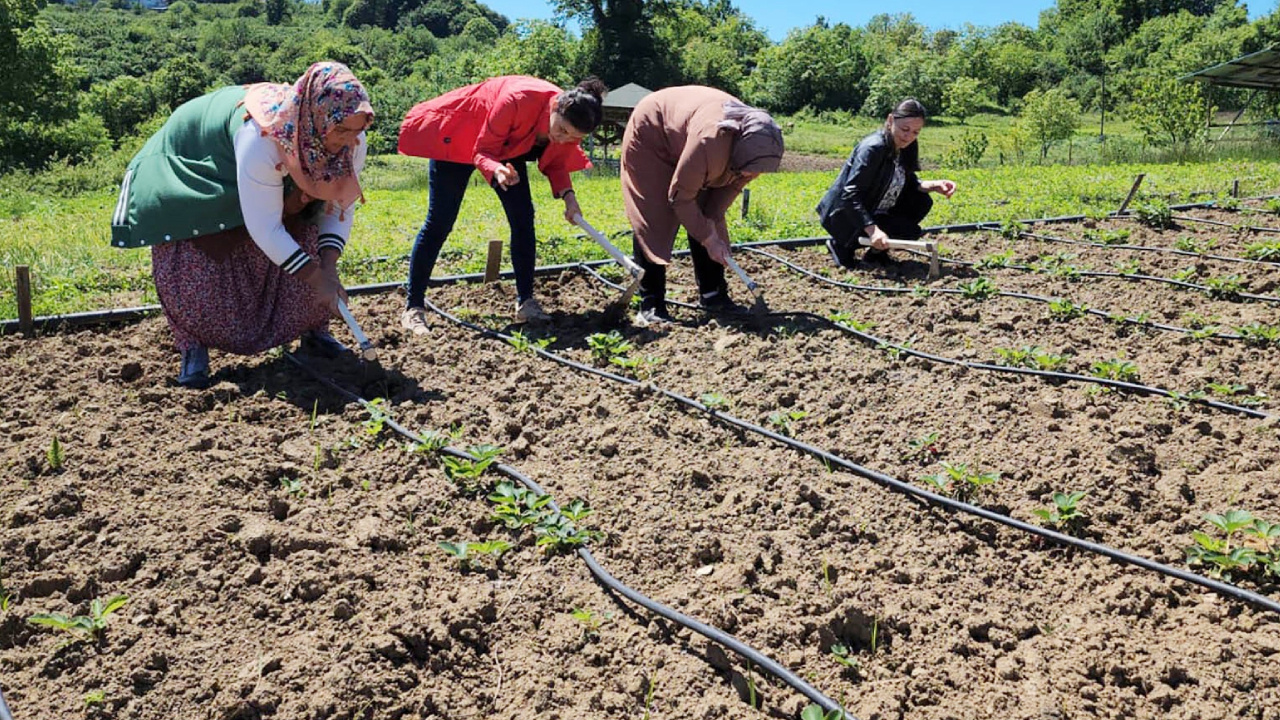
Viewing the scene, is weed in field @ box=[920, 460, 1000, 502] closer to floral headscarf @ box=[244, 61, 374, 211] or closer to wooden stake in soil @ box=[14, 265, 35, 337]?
floral headscarf @ box=[244, 61, 374, 211]

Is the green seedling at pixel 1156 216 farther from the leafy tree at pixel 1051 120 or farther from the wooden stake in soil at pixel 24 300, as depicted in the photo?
the leafy tree at pixel 1051 120

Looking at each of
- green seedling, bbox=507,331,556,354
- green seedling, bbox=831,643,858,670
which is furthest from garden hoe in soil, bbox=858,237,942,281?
green seedling, bbox=831,643,858,670

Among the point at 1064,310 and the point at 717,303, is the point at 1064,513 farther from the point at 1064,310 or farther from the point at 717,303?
the point at 717,303

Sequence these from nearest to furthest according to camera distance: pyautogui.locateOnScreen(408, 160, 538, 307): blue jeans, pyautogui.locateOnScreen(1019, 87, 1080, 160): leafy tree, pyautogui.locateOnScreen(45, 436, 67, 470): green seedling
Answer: pyautogui.locateOnScreen(45, 436, 67, 470): green seedling → pyautogui.locateOnScreen(408, 160, 538, 307): blue jeans → pyautogui.locateOnScreen(1019, 87, 1080, 160): leafy tree

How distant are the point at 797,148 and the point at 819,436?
22224 mm

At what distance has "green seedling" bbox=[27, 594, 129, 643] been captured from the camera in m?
2.11

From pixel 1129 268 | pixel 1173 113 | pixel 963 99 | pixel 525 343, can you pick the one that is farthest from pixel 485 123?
pixel 963 99

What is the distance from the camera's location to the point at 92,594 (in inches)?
91.4

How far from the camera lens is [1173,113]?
55.7 ft

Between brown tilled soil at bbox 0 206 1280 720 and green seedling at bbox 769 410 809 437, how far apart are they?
0.03 m

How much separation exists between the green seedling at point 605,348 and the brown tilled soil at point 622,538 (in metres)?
0.15

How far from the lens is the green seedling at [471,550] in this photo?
8.09 ft

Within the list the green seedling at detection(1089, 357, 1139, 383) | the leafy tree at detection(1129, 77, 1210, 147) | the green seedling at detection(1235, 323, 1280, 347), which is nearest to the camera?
the green seedling at detection(1089, 357, 1139, 383)

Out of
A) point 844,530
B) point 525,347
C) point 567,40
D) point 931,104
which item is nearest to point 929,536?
point 844,530
